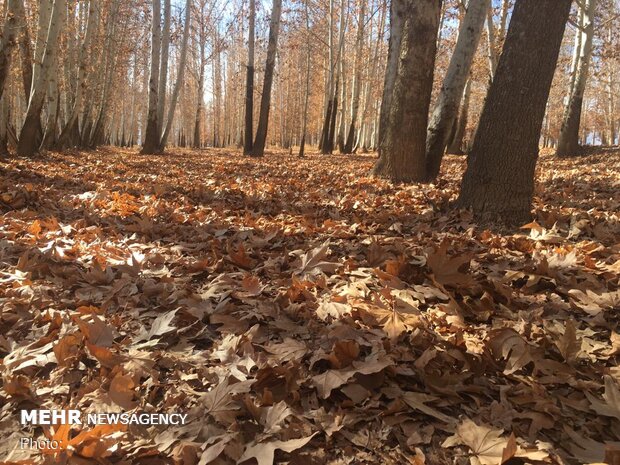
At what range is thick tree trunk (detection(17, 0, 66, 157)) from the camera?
28.6 feet

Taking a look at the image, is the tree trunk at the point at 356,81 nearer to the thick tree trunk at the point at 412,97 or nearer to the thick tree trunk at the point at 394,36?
the thick tree trunk at the point at 394,36

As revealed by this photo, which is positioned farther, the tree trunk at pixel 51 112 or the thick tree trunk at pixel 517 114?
the tree trunk at pixel 51 112

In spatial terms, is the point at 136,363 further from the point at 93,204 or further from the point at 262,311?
the point at 93,204

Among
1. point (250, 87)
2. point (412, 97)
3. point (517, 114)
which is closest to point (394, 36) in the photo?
Answer: point (412, 97)

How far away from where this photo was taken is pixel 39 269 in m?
2.71

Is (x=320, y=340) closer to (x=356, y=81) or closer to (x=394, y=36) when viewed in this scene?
(x=394, y=36)

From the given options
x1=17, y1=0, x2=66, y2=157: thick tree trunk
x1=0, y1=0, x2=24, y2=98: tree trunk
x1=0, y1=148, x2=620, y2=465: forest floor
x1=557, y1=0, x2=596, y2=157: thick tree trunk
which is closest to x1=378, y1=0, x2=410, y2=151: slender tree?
x1=557, y1=0, x2=596, y2=157: thick tree trunk

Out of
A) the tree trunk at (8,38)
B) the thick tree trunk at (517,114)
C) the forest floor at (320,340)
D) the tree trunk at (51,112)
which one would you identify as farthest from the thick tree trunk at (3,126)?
the thick tree trunk at (517,114)

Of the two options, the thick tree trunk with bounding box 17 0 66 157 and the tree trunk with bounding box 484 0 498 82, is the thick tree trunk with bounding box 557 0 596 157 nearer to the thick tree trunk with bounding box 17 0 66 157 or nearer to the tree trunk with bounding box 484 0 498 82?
the tree trunk with bounding box 484 0 498 82

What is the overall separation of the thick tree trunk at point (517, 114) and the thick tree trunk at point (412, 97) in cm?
232

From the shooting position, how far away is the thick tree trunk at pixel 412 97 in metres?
5.72

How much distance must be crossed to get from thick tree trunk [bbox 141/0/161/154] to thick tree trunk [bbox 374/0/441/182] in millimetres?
9976

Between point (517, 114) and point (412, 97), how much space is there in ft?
8.50

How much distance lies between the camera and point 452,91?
6414 millimetres
